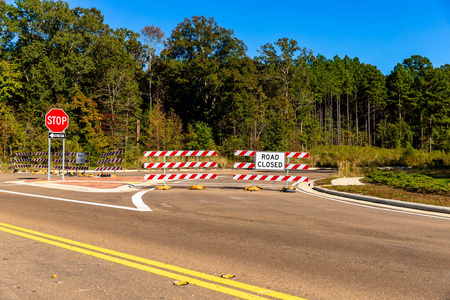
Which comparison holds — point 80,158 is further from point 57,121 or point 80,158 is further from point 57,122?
point 57,122

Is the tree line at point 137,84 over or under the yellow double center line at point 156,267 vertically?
over

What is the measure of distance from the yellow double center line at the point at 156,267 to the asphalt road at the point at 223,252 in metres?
0.02

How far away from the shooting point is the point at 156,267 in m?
4.89

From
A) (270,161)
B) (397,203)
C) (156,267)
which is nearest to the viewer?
(156,267)

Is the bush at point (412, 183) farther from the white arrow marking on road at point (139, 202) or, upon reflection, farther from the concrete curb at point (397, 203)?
the white arrow marking on road at point (139, 202)

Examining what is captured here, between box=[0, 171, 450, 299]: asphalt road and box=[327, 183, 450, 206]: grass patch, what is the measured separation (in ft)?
5.13

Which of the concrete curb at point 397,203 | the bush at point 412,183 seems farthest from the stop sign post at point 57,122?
the bush at point 412,183

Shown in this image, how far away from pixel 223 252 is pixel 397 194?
8881 millimetres

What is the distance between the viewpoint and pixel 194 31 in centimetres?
5231

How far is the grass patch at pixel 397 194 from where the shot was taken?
10.9 m

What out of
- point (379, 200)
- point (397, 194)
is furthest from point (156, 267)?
point (397, 194)

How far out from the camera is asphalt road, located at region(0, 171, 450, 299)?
419 cm

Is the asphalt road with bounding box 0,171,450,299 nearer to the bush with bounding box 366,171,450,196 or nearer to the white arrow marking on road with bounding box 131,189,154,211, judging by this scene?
the white arrow marking on road with bounding box 131,189,154,211

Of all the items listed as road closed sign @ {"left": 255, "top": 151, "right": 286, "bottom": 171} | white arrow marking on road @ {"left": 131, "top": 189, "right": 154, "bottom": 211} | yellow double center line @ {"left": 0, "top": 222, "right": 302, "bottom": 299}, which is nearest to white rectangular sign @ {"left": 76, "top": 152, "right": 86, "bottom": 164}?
white arrow marking on road @ {"left": 131, "top": 189, "right": 154, "bottom": 211}
